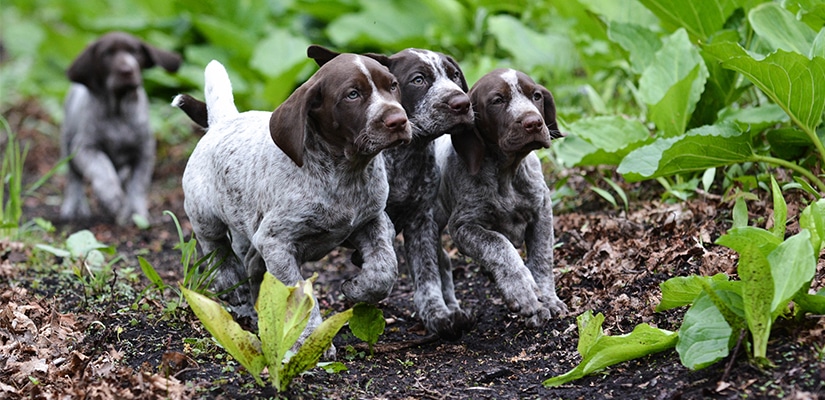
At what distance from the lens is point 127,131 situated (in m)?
9.70

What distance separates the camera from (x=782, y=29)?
5840 millimetres

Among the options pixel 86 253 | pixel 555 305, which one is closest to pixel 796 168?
pixel 555 305

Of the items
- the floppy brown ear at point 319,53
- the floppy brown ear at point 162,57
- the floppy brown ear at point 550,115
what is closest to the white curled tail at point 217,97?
the floppy brown ear at point 319,53

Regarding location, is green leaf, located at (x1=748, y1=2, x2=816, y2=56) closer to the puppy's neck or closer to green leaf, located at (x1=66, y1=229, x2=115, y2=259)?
green leaf, located at (x1=66, y1=229, x2=115, y2=259)

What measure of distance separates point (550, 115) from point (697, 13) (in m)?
2.00

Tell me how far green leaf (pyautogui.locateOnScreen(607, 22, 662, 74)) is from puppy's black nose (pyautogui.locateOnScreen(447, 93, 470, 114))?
2378 millimetres

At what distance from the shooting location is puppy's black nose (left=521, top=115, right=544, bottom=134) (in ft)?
15.5

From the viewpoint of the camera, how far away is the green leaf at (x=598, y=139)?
20.5 ft

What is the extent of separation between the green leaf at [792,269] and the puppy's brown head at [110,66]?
6977 mm

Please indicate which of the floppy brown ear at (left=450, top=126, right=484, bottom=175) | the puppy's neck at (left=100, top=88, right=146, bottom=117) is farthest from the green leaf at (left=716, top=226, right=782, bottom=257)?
the puppy's neck at (left=100, top=88, right=146, bottom=117)

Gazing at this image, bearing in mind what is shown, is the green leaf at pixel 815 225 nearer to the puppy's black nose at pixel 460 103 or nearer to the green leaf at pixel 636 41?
the puppy's black nose at pixel 460 103

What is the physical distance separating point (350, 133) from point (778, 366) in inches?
80.6

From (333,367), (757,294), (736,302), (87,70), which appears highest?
(757,294)

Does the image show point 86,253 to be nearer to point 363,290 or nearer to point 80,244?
point 80,244
